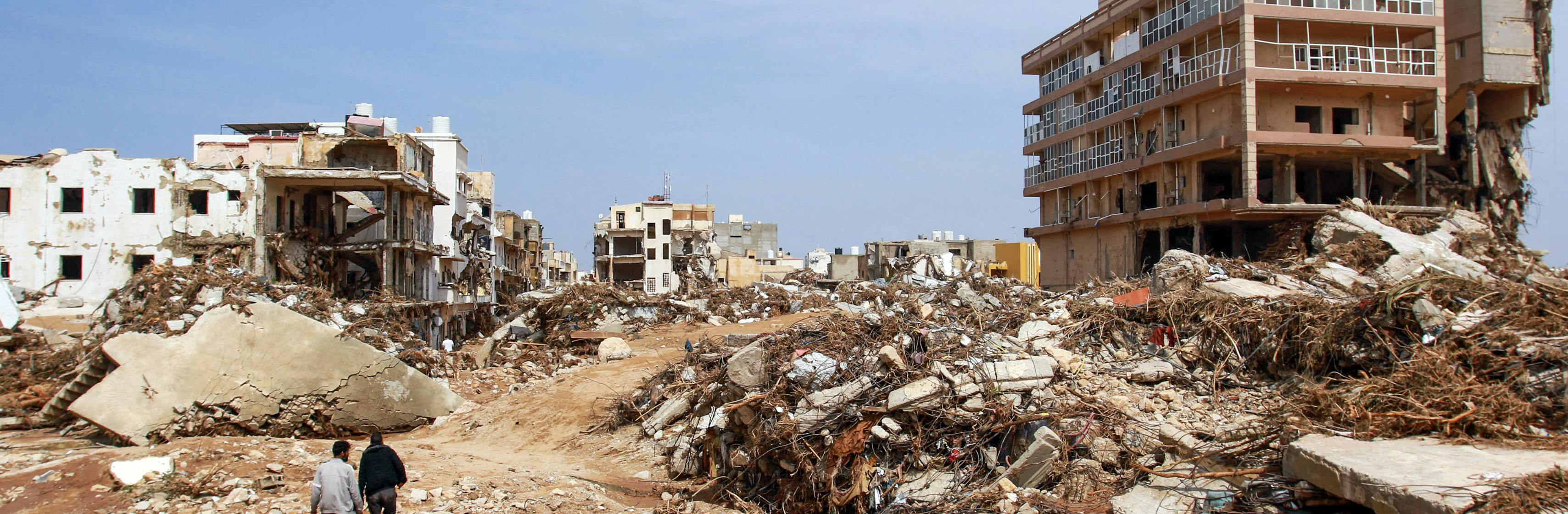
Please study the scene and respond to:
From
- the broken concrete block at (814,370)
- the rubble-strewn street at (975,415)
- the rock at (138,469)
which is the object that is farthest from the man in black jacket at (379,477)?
the broken concrete block at (814,370)

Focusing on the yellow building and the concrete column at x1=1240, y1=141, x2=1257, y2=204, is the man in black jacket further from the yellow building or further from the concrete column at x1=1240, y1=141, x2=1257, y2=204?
the yellow building

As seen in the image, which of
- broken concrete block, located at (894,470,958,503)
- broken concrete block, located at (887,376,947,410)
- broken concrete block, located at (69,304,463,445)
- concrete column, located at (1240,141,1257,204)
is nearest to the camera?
broken concrete block, located at (894,470,958,503)

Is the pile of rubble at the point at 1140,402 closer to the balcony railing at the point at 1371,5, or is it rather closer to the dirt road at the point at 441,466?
the dirt road at the point at 441,466

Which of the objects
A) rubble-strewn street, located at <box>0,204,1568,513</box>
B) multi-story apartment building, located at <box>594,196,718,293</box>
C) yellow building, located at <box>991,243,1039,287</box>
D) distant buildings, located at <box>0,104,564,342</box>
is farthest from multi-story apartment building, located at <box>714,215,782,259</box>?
rubble-strewn street, located at <box>0,204,1568,513</box>

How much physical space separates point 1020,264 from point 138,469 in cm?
3971

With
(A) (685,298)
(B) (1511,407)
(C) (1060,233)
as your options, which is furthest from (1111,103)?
(B) (1511,407)

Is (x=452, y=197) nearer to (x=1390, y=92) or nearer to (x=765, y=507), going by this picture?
(x=765, y=507)

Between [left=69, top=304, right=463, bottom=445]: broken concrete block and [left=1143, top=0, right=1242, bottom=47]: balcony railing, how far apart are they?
24.9 m

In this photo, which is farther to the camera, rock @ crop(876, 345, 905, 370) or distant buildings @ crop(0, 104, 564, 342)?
distant buildings @ crop(0, 104, 564, 342)

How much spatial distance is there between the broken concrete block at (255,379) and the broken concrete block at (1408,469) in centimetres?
1353

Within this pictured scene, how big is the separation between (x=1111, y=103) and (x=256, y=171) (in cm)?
2874

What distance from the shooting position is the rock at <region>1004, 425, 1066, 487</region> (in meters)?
8.77

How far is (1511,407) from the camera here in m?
7.32

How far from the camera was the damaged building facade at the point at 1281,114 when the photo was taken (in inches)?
1073
